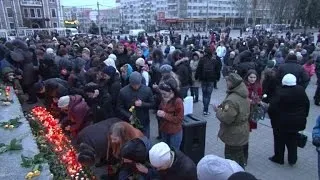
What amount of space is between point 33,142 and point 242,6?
107 m

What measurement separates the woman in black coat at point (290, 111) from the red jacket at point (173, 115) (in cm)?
174

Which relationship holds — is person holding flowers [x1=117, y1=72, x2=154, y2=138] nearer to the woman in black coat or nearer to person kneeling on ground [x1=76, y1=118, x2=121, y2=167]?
person kneeling on ground [x1=76, y1=118, x2=121, y2=167]

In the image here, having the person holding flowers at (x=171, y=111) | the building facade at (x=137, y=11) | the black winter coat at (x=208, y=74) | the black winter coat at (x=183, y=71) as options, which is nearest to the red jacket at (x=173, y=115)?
the person holding flowers at (x=171, y=111)

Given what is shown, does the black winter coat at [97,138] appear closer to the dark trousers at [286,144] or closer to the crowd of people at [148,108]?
the crowd of people at [148,108]

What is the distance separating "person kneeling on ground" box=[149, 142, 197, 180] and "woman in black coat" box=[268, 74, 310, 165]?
272 centimetres

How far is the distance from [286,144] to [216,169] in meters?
3.43

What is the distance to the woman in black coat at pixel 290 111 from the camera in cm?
511

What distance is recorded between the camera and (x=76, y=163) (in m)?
3.77

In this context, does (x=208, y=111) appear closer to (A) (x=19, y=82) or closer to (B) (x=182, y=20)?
(A) (x=19, y=82)

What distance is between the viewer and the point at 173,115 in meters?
4.95

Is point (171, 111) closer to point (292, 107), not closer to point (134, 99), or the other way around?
point (134, 99)

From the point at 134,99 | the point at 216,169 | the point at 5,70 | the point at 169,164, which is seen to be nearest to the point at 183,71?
the point at 134,99

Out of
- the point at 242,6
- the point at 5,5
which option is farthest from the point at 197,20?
the point at 5,5

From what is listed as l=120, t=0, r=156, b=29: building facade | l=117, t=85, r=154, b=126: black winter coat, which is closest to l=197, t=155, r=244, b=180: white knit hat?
l=117, t=85, r=154, b=126: black winter coat
